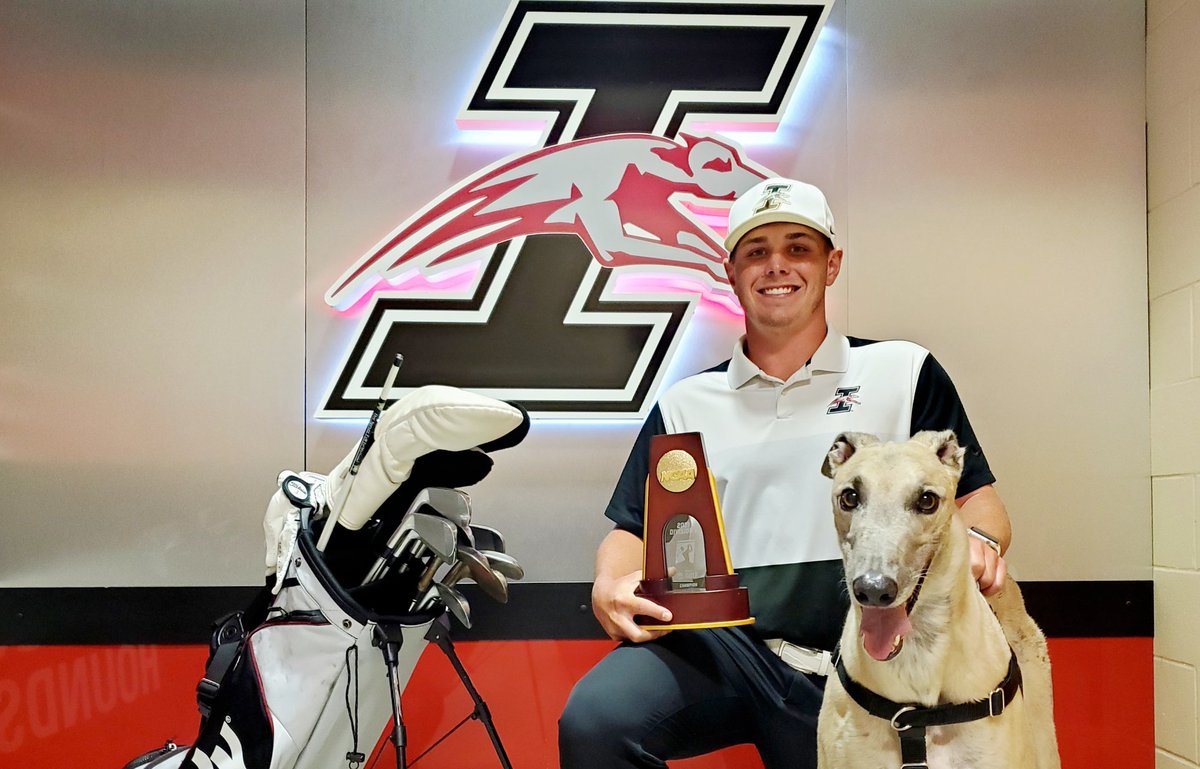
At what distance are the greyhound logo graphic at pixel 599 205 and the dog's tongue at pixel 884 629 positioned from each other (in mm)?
1472

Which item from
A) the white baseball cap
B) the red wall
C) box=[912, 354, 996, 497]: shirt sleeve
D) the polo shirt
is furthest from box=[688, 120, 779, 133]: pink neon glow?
the red wall

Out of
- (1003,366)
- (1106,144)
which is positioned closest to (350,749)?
(1003,366)

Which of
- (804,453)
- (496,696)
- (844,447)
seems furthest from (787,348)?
(496,696)

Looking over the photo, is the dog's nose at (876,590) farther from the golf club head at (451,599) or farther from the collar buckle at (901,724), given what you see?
the golf club head at (451,599)

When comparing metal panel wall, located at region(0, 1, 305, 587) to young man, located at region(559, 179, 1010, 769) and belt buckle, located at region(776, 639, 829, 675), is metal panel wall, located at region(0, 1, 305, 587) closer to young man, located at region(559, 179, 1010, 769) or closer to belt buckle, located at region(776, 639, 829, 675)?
young man, located at region(559, 179, 1010, 769)

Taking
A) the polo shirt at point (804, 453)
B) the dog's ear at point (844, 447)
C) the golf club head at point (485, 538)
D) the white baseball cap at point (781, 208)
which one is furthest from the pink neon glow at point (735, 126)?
the dog's ear at point (844, 447)

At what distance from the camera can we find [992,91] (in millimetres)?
2705

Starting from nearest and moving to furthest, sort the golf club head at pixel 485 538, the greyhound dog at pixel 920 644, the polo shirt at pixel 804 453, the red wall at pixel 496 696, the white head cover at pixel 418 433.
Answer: the greyhound dog at pixel 920 644, the white head cover at pixel 418 433, the polo shirt at pixel 804 453, the golf club head at pixel 485 538, the red wall at pixel 496 696

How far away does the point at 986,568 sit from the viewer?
153 centimetres

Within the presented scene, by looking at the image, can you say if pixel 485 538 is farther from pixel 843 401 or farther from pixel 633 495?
pixel 843 401

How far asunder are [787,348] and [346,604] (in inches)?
44.0

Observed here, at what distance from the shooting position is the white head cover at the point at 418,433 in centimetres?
181

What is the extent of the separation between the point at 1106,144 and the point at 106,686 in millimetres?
3341

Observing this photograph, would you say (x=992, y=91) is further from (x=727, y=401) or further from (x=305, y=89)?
(x=305, y=89)
